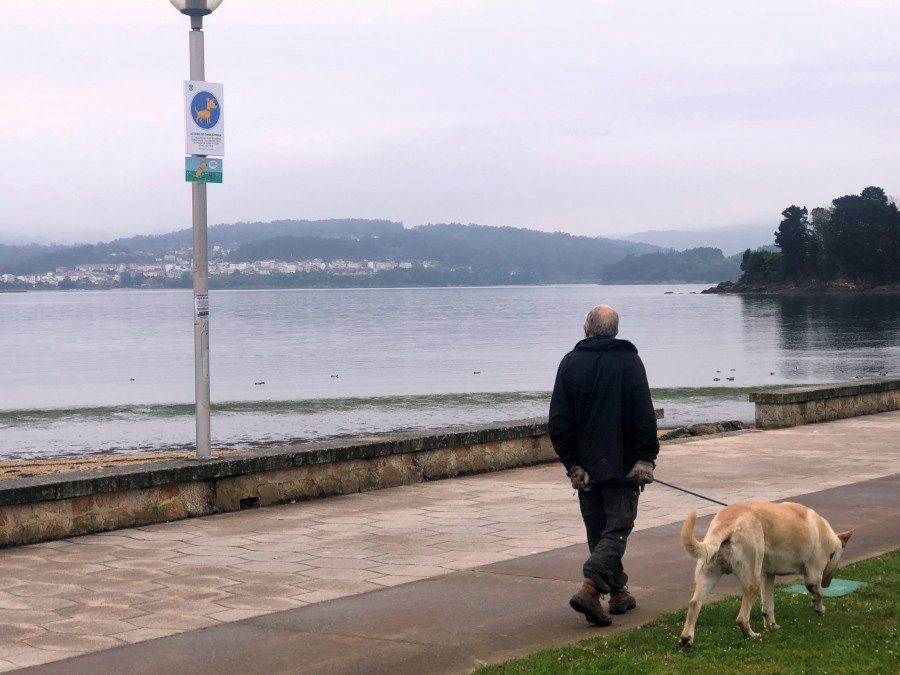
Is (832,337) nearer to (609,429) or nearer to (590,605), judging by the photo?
(609,429)

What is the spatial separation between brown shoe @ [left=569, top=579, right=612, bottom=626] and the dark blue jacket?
1.95ft

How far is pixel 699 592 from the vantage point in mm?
5211

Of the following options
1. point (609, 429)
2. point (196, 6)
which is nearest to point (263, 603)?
point (609, 429)

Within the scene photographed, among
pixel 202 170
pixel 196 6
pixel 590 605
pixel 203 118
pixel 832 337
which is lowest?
pixel 832 337

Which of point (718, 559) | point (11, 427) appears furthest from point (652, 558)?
point (11, 427)

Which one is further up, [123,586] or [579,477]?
[579,477]

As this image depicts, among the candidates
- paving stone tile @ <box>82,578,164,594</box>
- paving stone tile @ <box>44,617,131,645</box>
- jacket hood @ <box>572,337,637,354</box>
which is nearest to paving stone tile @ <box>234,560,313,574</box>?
paving stone tile @ <box>82,578,164,594</box>

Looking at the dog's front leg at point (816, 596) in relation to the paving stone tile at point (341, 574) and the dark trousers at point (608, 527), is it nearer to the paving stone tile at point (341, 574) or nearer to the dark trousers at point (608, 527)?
the dark trousers at point (608, 527)

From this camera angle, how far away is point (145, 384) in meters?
48.0

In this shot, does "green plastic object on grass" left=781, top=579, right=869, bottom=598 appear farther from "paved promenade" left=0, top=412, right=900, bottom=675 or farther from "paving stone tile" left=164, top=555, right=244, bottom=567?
"paving stone tile" left=164, top=555, right=244, bottom=567

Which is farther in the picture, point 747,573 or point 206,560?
point 206,560

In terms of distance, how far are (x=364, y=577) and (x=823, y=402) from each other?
11.1 meters

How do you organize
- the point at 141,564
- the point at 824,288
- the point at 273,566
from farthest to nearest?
1. the point at 824,288
2. the point at 141,564
3. the point at 273,566

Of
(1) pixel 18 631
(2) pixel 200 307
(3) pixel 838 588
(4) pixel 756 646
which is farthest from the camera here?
(2) pixel 200 307
